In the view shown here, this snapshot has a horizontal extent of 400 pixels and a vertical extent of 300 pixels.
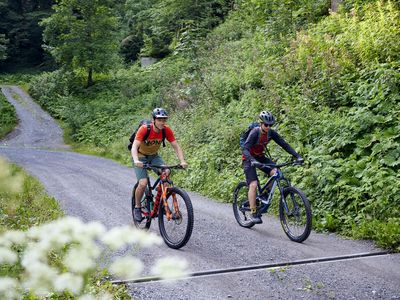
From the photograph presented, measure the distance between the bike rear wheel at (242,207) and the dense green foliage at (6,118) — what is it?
2603cm

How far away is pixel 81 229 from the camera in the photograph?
4.74 feet

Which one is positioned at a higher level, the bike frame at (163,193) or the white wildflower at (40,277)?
the white wildflower at (40,277)

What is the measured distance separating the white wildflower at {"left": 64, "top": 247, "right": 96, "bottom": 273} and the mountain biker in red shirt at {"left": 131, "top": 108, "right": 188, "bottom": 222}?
19.3 ft

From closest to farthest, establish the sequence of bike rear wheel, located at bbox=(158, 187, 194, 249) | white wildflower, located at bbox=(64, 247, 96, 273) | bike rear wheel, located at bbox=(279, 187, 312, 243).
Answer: white wildflower, located at bbox=(64, 247, 96, 273), bike rear wheel, located at bbox=(158, 187, 194, 249), bike rear wheel, located at bbox=(279, 187, 312, 243)

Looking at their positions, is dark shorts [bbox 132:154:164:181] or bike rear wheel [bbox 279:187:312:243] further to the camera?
dark shorts [bbox 132:154:164:181]

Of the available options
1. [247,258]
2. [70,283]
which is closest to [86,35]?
[247,258]

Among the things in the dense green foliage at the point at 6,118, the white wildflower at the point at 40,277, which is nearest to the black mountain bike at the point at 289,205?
the white wildflower at the point at 40,277

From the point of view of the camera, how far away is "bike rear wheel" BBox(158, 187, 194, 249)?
6.98 metres

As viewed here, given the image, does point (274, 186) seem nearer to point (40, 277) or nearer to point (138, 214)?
point (138, 214)

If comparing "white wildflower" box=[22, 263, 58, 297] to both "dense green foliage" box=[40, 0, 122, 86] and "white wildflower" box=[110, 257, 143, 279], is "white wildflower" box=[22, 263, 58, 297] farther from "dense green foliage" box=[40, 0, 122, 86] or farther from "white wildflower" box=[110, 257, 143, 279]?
"dense green foliage" box=[40, 0, 122, 86]

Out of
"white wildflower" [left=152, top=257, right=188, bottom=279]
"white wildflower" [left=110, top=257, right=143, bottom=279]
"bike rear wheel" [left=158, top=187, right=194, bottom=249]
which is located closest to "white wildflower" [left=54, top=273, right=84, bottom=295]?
"white wildflower" [left=110, top=257, right=143, bottom=279]

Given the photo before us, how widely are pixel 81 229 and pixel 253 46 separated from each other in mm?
18995

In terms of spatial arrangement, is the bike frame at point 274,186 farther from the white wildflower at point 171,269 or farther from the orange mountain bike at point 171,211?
the white wildflower at point 171,269

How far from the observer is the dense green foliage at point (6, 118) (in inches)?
1261
